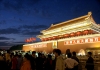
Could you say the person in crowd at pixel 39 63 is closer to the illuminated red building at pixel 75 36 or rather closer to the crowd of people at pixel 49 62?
the crowd of people at pixel 49 62

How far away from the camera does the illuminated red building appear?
74.8 feet

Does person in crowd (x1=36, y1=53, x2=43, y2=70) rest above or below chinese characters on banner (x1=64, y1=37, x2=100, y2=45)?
below

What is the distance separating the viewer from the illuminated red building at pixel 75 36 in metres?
22.8

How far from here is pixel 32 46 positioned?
35.9 meters

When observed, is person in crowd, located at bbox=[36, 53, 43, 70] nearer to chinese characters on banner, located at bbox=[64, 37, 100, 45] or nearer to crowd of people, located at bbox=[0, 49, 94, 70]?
crowd of people, located at bbox=[0, 49, 94, 70]

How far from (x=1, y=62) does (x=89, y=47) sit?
18403 mm

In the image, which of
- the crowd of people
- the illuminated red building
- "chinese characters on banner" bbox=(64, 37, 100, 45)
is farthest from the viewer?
the illuminated red building

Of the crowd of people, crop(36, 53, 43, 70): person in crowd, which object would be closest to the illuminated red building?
crop(36, 53, 43, 70): person in crowd

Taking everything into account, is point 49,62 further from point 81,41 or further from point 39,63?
point 81,41

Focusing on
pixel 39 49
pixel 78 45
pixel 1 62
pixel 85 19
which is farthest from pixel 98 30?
pixel 1 62

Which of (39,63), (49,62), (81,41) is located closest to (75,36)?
(81,41)

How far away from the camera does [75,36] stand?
25672 mm

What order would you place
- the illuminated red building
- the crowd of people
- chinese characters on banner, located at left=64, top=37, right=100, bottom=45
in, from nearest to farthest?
1. the crowd of people
2. chinese characters on banner, located at left=64, top=37, right=100, bottom=45
3. the illuminated red building

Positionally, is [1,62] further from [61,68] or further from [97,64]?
[97,64]
